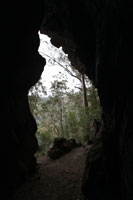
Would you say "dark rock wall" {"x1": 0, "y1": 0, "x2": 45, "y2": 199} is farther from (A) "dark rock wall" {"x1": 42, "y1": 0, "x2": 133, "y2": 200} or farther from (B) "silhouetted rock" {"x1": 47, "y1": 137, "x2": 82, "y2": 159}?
(B) "silhouetted rock" {"x1": 47, "y1": 137, "x2": 82, "y2": 159}

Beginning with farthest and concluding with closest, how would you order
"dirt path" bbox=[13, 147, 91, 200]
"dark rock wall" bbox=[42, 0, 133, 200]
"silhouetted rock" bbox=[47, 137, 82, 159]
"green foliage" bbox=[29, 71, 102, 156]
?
"green foliage" bbox=[29, 71, 102, 156] → "silhouetted rock" bbox=[47, 137, 82, 159] → "dirt path" bbox=[13, 147, 91, 200] → "dark rock wall" bbox=[42, 0, 133, 200]

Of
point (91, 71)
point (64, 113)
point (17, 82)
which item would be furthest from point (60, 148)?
point (64, 113)

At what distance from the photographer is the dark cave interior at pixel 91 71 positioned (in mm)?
3184

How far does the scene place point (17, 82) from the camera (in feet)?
21.0

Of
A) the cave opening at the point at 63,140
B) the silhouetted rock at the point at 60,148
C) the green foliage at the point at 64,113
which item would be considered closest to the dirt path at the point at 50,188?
the cave opening at the point at 63,140

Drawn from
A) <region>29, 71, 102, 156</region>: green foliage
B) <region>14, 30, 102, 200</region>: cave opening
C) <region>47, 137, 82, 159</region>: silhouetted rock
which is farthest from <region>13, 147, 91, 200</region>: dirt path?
<region>29, 71, 102, 156</region>: green foliage

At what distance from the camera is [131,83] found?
3014 mm

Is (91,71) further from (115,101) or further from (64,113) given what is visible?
(64,113)

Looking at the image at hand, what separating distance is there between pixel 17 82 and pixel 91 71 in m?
4.11

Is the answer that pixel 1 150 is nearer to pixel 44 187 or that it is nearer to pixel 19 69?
pixel 44 187

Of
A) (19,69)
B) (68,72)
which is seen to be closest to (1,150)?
(19,69)

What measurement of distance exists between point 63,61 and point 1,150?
1723cm

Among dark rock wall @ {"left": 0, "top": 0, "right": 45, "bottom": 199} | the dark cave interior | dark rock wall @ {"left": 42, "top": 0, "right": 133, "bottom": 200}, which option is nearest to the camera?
dark rock wall @ {"left": 42, "top": 0, "right": 133, "bottom": 200}

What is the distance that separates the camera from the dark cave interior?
3184 mm
